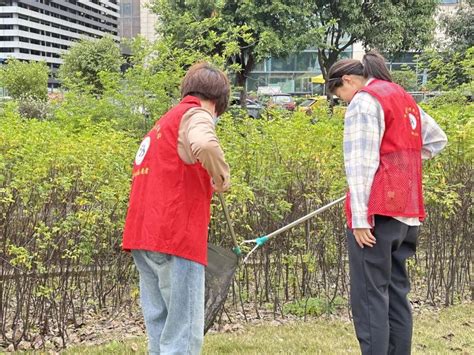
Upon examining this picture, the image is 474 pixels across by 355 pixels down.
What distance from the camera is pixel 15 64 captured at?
26484mm

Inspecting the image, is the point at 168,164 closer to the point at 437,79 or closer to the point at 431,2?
the point at 437,79

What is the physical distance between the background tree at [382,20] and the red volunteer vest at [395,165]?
17025mm

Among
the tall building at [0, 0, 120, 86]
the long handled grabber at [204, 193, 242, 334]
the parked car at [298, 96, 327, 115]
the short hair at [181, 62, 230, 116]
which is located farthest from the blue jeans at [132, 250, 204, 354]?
the tall building at [0, 0, 120, 86]

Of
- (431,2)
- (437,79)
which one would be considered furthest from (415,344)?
(431,2)

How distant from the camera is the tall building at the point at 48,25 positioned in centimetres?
7306

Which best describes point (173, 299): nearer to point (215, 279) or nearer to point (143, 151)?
point (215, 279)

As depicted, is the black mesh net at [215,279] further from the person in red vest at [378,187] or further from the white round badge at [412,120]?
the white round badge at [412,120]

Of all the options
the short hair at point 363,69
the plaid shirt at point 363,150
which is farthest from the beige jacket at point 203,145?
the short hair at point 363,69

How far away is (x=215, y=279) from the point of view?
249 centimetres

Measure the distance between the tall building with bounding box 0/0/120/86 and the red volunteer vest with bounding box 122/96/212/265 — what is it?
65.6 metres

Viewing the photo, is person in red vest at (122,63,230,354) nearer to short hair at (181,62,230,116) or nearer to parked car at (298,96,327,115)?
short hair at (181,62,230,116)

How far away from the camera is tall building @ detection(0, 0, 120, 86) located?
240 ft

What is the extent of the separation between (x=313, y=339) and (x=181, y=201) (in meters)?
1.86

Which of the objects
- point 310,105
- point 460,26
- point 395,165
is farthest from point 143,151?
point 460,26
